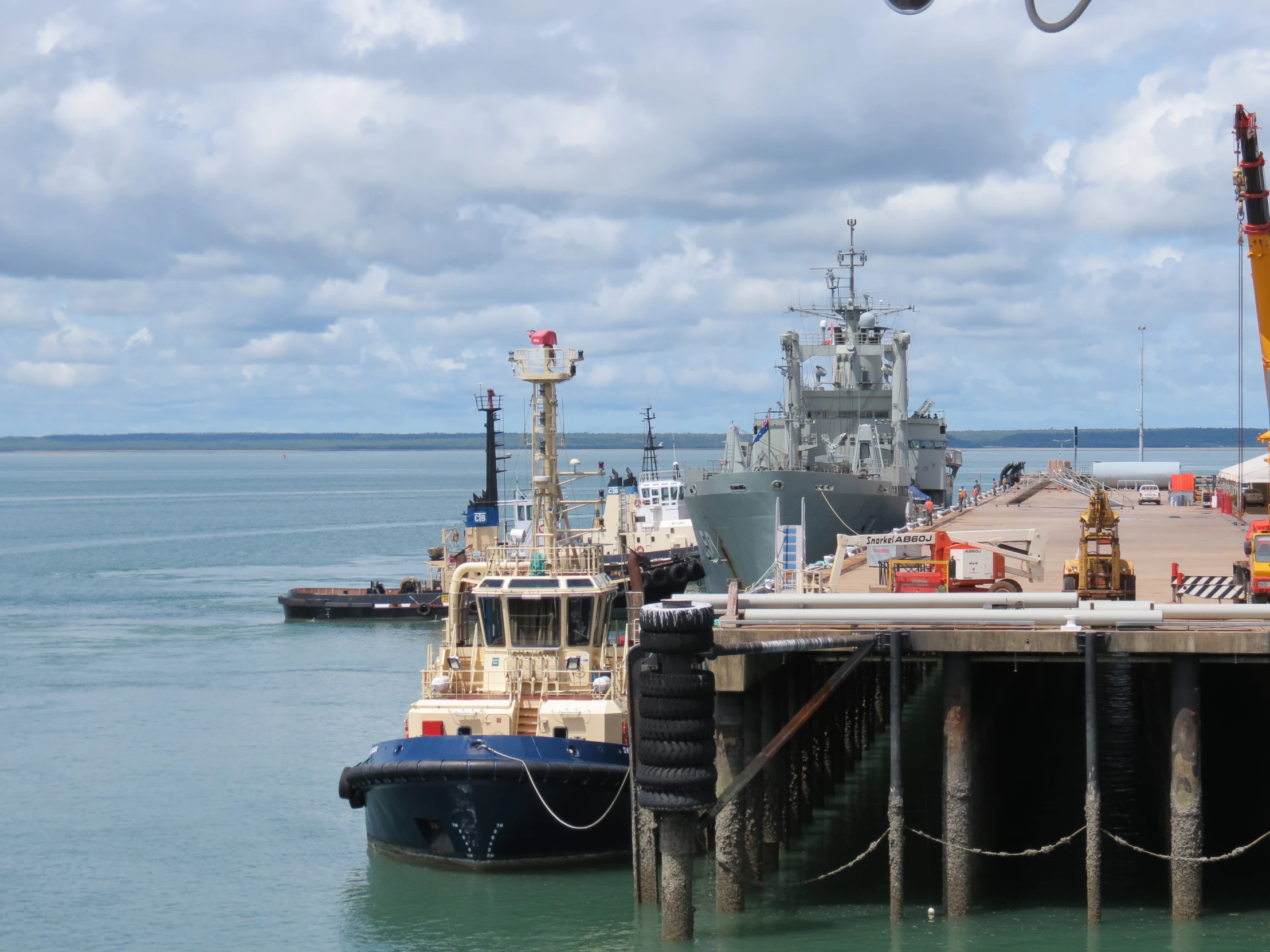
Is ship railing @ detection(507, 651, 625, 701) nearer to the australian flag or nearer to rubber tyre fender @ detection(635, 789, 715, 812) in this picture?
rubber tyre fender @ detection(635, 789, 715, 812)

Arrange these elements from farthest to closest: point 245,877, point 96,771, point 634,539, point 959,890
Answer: point 634,539 < point 96,771 < point 245,877 < point 959,890

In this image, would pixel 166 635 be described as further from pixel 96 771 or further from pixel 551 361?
pixel 551 361

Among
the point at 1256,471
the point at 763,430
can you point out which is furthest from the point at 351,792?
the point at 1256,471

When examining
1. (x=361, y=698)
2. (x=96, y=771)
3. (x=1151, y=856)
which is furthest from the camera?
(x=361, y=698)

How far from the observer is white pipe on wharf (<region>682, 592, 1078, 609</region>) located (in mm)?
23984

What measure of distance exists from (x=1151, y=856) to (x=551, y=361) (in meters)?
14.5

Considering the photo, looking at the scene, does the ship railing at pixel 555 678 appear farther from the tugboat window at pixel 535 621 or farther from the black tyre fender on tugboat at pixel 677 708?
the black tyre fender on tugboat at pixel 677 708

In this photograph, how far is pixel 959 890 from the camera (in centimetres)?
2269

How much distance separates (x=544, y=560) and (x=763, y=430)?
45190mm

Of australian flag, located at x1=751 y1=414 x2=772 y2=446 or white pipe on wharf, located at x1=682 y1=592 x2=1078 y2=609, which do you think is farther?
australian flag, located at x1=751 y1=414 x2=772 y2=446

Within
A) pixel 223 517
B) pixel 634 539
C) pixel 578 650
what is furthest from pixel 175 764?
pixel 223 517

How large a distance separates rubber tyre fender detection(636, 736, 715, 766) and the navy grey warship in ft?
132

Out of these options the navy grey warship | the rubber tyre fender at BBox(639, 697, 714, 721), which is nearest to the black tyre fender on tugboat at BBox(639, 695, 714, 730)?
the rubber tyre fender at BBox(639, 697, 714, 721)

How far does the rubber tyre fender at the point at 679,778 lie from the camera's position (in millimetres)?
20875
